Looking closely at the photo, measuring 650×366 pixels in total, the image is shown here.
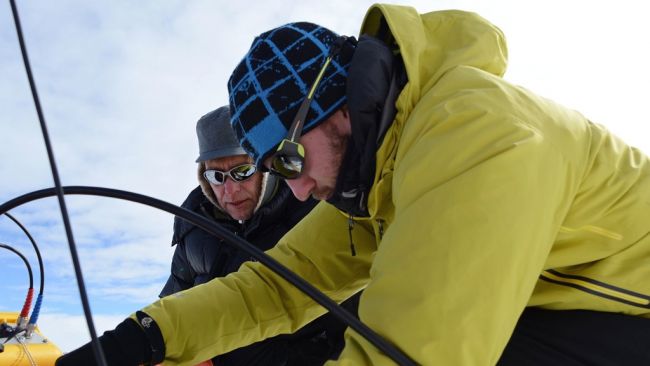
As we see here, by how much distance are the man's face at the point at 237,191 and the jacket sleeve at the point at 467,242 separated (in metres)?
2.01

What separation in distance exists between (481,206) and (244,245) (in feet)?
1.44

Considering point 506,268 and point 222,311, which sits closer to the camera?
point 506,268

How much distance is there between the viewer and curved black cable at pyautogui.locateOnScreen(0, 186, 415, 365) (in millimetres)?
975

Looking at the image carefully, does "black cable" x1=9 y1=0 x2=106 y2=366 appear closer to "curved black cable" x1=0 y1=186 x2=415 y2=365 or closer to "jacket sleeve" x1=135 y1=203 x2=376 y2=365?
"curved black cable" x1=0 y1=186 x2=415 y2=365

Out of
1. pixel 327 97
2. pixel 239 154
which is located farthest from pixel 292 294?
pixel 239 154

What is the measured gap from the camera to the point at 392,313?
100 cm

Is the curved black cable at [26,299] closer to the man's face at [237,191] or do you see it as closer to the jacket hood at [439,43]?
the man's face at [237,191]

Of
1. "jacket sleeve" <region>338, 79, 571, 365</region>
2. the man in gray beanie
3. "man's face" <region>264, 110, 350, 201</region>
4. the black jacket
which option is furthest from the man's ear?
the man in gray beanie

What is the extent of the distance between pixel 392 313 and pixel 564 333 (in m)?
0.52

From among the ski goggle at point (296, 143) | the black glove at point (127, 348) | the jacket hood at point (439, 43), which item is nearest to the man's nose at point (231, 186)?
the black glove at point (127, 348)

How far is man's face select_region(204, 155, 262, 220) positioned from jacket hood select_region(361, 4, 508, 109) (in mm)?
1761

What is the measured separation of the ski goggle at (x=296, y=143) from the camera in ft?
4.67

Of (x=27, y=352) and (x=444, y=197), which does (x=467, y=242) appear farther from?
(x=27, y=352)

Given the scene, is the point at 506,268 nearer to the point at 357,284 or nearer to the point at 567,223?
the point at 567,223
